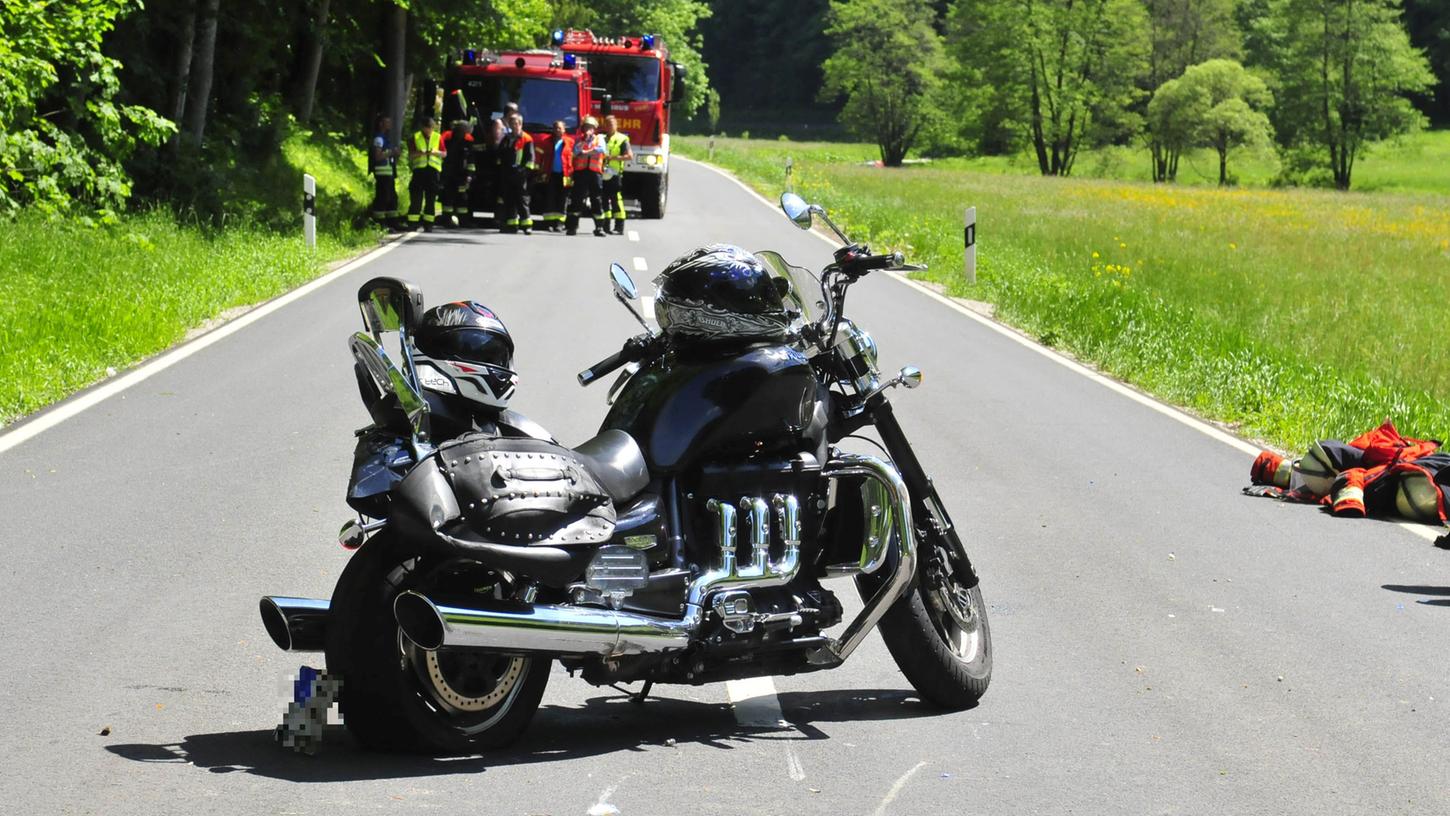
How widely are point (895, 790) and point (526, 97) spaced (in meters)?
27.4

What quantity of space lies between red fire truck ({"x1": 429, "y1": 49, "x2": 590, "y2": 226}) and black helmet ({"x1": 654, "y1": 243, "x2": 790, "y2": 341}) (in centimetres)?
2625

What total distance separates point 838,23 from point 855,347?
107 m

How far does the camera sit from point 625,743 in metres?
5.30

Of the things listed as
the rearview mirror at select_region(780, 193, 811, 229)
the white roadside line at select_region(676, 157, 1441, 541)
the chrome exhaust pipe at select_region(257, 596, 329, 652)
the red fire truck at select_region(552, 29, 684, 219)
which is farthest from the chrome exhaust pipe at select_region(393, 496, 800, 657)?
the red fire truck at select_region(552, 29, 684, 219)

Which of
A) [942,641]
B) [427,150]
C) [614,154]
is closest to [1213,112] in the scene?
[614,154]

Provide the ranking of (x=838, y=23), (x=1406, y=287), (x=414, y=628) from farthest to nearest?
1. (x=838, y=23)
2. (x=1406, y=287)
3. (x=414, y=628)

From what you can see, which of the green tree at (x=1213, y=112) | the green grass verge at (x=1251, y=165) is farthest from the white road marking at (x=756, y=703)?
the green tree at (x=1213, y=112)

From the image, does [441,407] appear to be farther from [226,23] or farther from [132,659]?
[226,23]

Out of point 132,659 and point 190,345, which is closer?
point 132,659

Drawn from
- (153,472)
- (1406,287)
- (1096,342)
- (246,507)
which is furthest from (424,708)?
(1406,287)

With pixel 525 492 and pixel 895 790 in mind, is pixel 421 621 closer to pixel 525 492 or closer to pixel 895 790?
pixel 525 492

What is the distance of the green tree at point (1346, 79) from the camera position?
9750 centimetres

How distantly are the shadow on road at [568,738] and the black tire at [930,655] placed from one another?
0.35 ft

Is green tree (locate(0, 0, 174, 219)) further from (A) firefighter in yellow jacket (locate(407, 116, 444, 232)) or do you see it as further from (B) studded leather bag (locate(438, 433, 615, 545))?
(B) studded leather bag (locate(438, 433, 615, 545))
